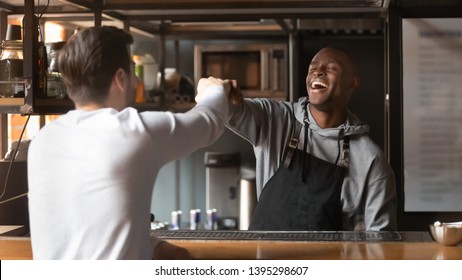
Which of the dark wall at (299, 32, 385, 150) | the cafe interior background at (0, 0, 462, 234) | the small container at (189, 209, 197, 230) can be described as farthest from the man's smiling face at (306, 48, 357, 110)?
the small container at (189, 209, 197, 230)

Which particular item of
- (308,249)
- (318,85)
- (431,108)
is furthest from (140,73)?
(308,249)

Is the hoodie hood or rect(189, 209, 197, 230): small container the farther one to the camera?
rect(189, 209, 197, 230): small container

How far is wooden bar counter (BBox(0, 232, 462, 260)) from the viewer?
1614mm

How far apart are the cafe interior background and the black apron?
0.58 m

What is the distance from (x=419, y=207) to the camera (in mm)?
2611

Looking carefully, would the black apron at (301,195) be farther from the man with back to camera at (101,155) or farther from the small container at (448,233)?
the man with back to camera at (101,155)

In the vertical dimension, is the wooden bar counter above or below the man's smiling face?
below

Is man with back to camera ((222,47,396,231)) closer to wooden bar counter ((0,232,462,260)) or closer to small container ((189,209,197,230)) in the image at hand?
wooden bar counter ((0,232,462,260))

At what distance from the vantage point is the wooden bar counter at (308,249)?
161 cm

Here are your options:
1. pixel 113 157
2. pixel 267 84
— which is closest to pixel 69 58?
pixel 113 157

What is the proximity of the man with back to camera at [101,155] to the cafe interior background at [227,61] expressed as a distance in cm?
68

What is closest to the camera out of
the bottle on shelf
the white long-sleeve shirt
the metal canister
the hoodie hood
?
the white long-sleeve shirt

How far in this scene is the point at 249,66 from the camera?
12.2 feet
